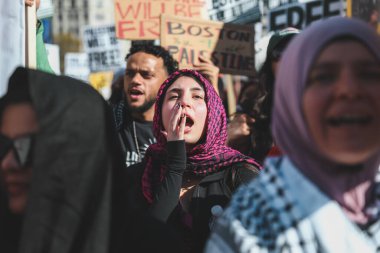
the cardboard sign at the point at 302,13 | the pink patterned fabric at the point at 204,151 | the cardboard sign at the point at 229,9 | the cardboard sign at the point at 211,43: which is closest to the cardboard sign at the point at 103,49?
the cardboard sign at the point at 302,13

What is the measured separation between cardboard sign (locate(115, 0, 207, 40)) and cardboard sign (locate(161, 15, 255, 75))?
695 millimetres

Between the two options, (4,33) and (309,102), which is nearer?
(309,102)

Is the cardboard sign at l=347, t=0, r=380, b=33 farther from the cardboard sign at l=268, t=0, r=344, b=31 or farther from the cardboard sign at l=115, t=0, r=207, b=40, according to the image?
the cardboard sign at l=115, t=0, r=207, b=40

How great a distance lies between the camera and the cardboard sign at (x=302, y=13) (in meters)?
6.43

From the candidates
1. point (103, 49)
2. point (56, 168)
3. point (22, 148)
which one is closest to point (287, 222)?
point (56, 168)

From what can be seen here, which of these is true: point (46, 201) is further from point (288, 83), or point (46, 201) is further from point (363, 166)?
point (363, 166)

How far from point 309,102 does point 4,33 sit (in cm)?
178

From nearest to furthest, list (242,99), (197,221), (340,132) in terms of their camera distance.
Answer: (340,132) < (197,221) < (242,99)

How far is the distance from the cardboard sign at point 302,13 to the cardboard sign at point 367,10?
1.04 m

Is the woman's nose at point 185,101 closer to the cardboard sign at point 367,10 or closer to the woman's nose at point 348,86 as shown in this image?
the woman's nose at point 348,86

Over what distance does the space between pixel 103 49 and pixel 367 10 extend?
6889 mm

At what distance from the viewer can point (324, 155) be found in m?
1.69

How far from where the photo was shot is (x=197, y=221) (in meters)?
2.93

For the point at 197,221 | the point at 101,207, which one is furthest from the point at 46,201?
the point at 197,221
